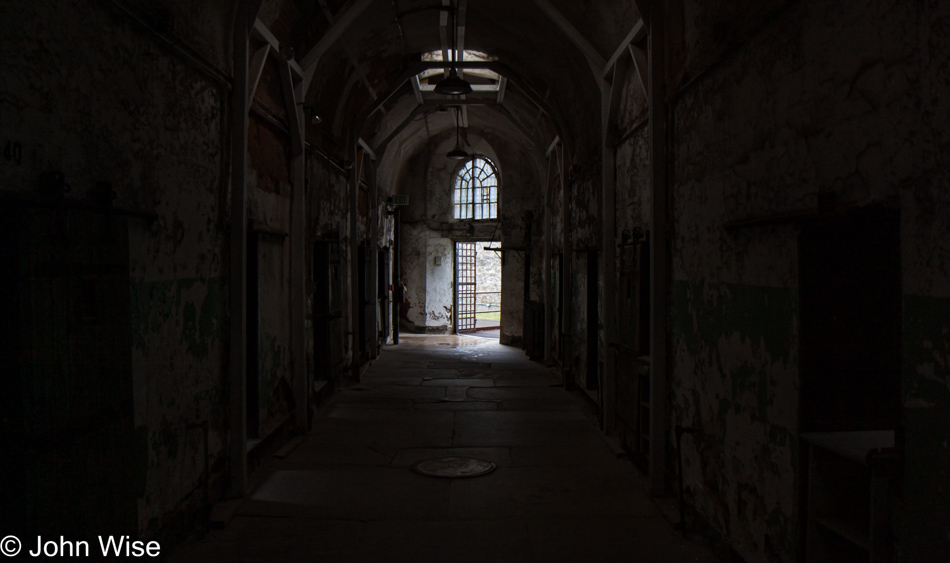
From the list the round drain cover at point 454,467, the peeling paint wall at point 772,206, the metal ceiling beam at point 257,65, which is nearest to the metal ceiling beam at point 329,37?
the metal ceiling beam at point 257,65

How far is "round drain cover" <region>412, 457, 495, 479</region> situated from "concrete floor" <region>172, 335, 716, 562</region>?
9 centimetres

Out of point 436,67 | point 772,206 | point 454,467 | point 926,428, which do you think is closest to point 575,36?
point 436,67

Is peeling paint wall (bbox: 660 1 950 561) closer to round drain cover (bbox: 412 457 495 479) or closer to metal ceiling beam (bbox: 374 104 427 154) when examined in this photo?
round drain cover (bbox: 412 457 495 479)

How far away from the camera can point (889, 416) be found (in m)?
3.36

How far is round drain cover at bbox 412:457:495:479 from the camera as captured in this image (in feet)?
19.5

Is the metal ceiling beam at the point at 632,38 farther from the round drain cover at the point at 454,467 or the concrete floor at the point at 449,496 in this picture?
the round drain cover at the point at 454,467

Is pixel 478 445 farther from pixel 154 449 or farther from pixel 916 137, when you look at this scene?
pixel 916 137

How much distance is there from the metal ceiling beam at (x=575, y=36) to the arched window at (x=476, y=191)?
11.5 metres

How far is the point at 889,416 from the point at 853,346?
1.49ft

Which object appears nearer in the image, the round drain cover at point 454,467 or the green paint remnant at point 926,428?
the green paint remnant at point 926,428

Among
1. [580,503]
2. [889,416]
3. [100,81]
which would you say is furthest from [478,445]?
[100,81]

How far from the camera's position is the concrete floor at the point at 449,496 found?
4.35 m

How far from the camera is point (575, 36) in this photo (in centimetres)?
709

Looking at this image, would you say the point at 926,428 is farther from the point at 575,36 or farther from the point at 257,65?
the point at 575,36
